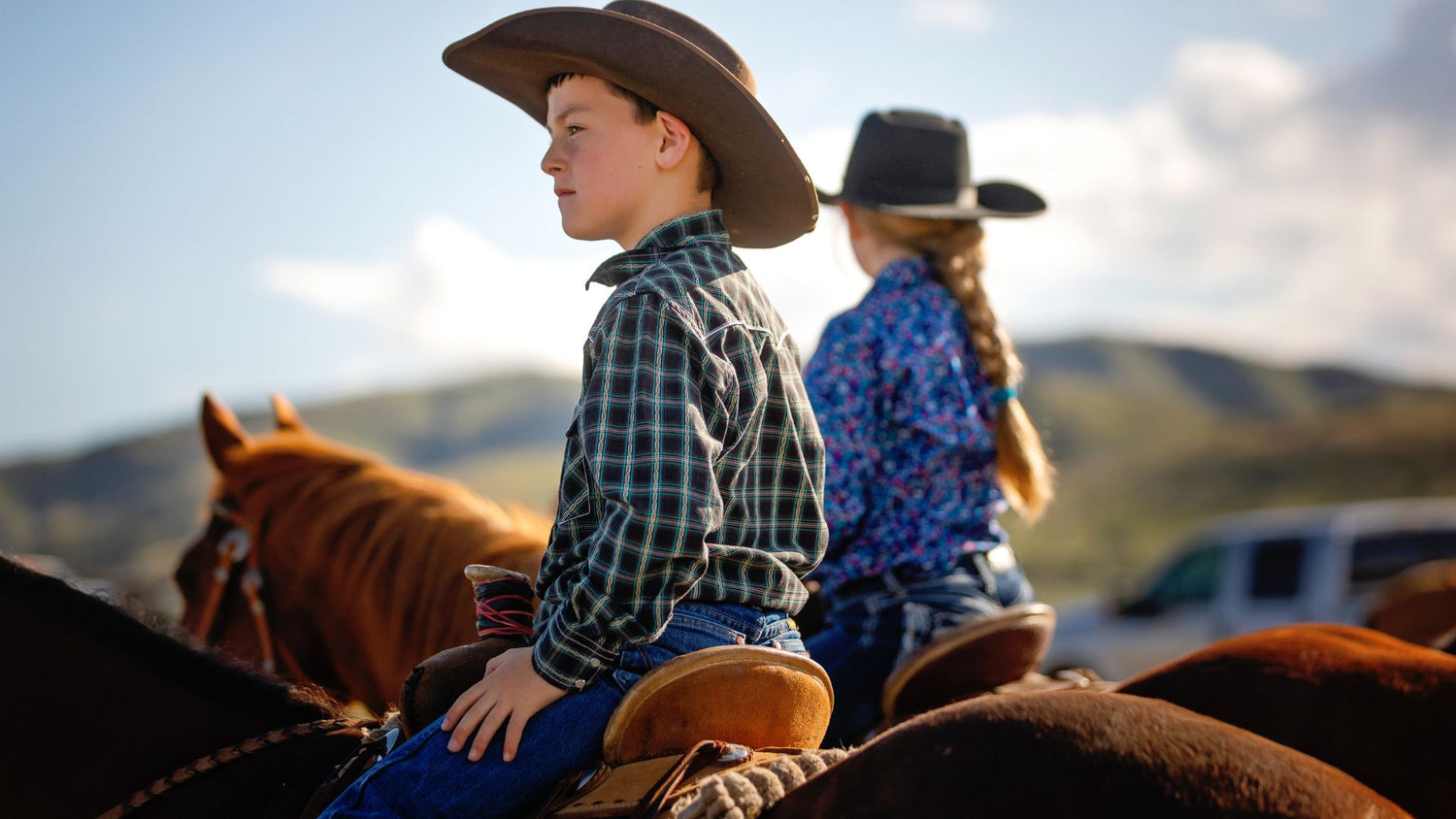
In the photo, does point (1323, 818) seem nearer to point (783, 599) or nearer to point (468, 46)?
A: point (783, 599)

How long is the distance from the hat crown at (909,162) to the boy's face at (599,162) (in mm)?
1752

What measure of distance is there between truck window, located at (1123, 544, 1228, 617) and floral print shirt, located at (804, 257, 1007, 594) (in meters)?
8.55

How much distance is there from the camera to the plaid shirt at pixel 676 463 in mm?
1775

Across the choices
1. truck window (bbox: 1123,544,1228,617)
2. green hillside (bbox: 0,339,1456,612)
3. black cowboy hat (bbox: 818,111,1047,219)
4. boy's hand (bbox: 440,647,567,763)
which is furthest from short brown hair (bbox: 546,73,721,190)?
truck window (bbox: 1123,544,1228,617)

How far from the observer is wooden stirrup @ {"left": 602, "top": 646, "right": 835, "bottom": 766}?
6.04 ft

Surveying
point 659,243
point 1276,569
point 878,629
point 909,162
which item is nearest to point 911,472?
point 878,629

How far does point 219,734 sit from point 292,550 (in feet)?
4.70

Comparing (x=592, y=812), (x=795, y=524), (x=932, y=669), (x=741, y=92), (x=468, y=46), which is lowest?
(x=932, y=669)

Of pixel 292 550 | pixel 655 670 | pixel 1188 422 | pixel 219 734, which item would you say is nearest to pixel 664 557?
pixel 655 670

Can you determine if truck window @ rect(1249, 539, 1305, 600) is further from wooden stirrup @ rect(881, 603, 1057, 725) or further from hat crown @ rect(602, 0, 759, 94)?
hat crown @ rect(602, 0, 759, 94)

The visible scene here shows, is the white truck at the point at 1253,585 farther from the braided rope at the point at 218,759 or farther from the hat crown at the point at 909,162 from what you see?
the braided rope at the point at 218,759

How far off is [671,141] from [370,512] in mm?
1883

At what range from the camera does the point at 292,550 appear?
3.56 metres

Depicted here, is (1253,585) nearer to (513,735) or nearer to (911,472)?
(911,472)
